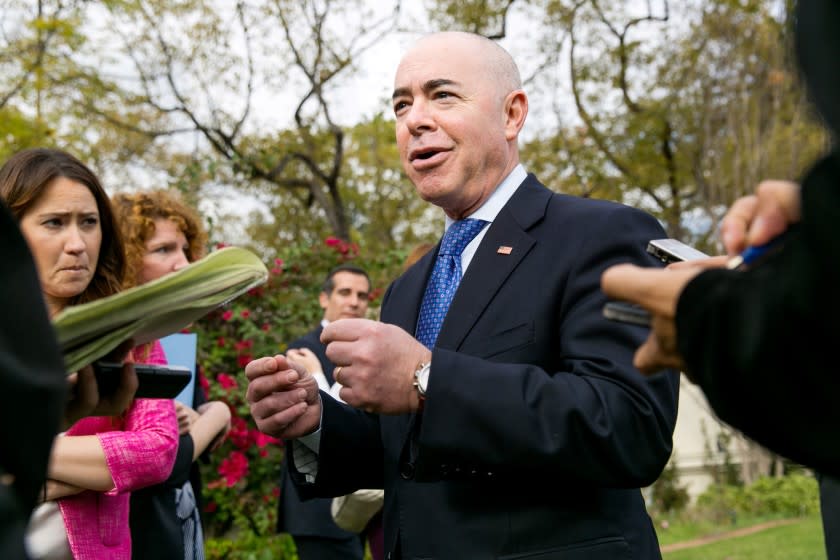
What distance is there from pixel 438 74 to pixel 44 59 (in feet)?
56.7

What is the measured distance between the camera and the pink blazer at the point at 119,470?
9.29ft

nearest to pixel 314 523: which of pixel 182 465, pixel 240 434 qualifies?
pixel 182 465

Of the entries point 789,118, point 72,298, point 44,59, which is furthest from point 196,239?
point 789,118

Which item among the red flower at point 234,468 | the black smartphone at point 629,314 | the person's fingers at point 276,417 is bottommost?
the red flower at point 234,468

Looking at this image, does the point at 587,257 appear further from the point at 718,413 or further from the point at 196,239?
the point at 196,239

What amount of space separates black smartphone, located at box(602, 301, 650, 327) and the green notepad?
0.76 m

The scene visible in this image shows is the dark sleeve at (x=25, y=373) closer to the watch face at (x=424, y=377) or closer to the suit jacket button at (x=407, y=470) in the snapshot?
the watch face at (x=424, y=377)

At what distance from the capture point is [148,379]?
1965 mm

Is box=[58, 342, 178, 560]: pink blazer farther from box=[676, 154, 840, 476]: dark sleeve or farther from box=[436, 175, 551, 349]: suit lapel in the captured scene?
box=[676, 154, 840, 476]: dark sleeve

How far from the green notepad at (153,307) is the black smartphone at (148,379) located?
0.30ft

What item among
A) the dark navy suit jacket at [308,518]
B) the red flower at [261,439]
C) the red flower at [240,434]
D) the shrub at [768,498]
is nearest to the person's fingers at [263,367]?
the dark navy suit jacket at [308,518]

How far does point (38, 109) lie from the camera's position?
731 inches

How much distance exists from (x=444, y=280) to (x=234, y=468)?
208 inches

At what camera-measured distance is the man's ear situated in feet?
10.4
